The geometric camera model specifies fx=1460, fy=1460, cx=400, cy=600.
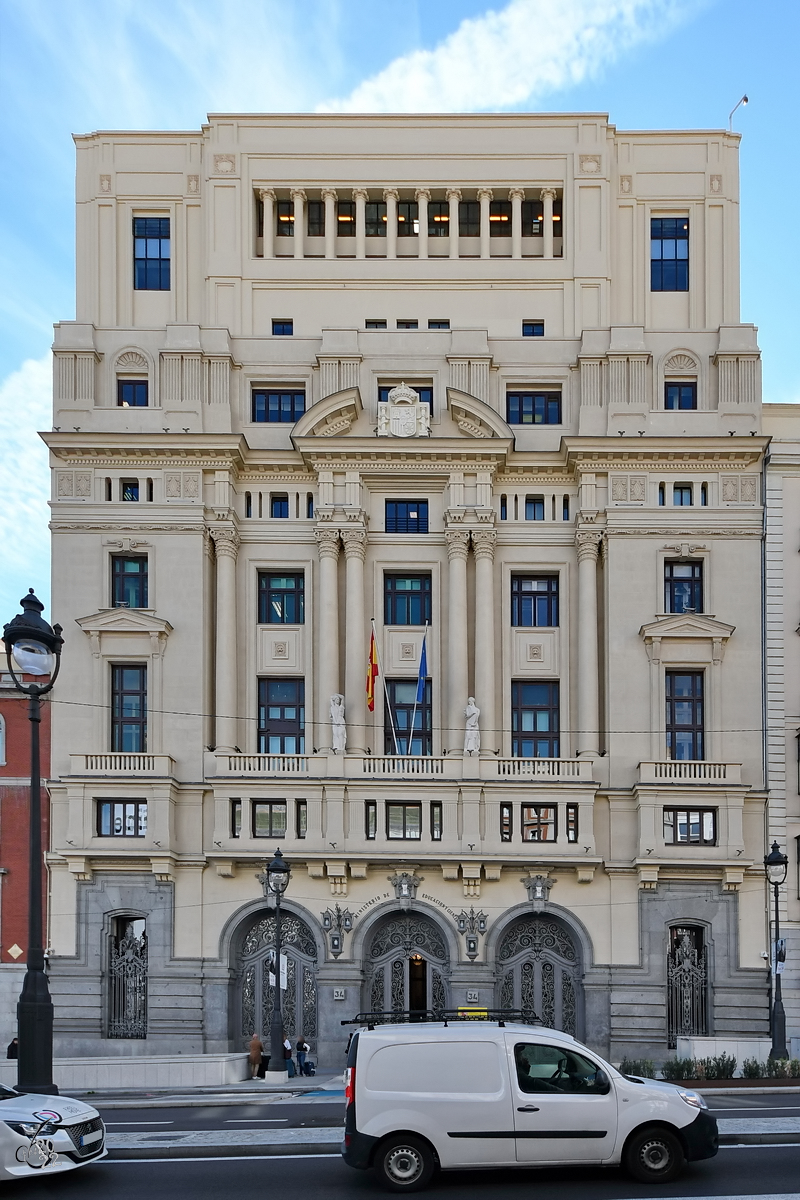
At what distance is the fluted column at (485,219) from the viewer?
57.2 m

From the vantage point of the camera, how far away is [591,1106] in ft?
63.4

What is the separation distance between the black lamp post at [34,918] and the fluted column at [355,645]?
28802mm

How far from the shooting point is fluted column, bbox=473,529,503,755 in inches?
2114

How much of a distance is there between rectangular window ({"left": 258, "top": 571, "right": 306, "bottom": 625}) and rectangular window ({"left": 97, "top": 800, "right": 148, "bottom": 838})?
859 cm

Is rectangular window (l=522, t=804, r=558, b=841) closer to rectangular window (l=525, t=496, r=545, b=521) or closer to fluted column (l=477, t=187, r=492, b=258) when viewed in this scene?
rectangular window (l=525, t=496, r=545, b=521)

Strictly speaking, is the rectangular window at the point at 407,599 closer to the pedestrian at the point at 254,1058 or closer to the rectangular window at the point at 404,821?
the rectangular window at the point at 404,821

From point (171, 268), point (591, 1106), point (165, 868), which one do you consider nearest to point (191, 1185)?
point (591, 1106)

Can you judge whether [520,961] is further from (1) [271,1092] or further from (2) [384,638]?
(1) [271,1092]

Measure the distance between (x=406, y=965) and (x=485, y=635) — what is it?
1235 centimetres

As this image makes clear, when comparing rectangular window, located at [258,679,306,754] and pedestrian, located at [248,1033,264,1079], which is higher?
rectangular window, located at [258,679,306,754]

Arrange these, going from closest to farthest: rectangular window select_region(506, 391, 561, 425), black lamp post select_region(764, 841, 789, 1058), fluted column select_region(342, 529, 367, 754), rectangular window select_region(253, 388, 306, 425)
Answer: black lamp post select_region(764, 841, 789, 1058), fluted column select_region(342, 529, 367, 754), rectangular window select_region(506, 391, 561, 425), rectangular window select_region(253, 388, 306, 425)

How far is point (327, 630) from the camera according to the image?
54312 mm

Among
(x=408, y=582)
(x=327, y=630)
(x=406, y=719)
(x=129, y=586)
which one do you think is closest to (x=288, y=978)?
(x=406, y=719)

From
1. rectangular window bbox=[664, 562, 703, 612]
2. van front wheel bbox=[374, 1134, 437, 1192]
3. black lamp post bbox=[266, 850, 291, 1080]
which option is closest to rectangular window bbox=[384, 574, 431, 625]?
rectangular window bbox=[664, 562, 703, 612]
